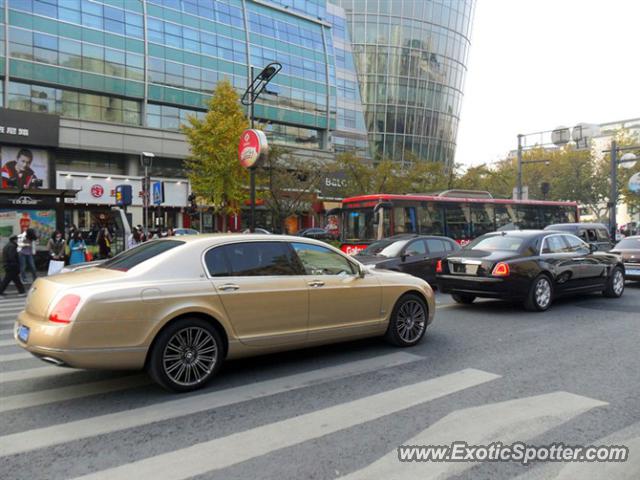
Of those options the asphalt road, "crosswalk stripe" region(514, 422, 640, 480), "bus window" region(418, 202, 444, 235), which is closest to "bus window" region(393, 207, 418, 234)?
"bus window" region(418, 202, 444, 235)

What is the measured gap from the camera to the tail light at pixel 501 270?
8.89 m

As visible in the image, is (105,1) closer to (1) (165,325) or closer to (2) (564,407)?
(1) (165,325)

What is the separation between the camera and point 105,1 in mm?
33688

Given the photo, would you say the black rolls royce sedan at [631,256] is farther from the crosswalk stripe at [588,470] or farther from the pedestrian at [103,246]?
the pedestrian at [103,246]

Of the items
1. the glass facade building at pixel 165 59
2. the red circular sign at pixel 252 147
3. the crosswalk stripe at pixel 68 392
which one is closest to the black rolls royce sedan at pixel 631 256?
the red circular sign at pixel 252 147

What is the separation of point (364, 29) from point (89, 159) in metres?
35.7

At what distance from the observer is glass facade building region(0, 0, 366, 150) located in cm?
3072

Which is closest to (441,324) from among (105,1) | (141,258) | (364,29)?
(141,258)

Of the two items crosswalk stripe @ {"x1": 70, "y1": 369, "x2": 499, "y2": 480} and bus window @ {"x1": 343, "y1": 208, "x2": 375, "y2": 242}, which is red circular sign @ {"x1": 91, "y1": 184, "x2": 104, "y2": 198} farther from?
crosswalk stripe @ {"x1": 70, "y1": 369, "x2": 499, "y2": 480}

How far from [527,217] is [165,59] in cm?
2747

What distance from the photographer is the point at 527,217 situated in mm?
23078

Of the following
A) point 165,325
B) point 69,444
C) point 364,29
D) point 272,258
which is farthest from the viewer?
point 364,29

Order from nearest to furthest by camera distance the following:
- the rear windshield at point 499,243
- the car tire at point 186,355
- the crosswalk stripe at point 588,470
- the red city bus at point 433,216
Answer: the crosswalk stripe at point 588,470
the car tire at point 186,355
the rear windshield at point 499,243
the red city bus at point 433,216

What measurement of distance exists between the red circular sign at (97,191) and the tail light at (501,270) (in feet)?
96.0
